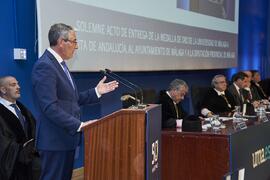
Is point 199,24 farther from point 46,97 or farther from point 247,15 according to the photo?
point 46,97

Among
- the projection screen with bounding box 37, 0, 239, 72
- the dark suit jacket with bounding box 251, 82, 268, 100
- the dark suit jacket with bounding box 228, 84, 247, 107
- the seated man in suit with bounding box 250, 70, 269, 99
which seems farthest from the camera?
the seated man in suit with bounding box 250, 70, 269, 99

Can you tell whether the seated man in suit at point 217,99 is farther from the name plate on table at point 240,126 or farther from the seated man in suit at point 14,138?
the seated man in suit at point 14,138

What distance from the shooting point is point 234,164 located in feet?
9.30

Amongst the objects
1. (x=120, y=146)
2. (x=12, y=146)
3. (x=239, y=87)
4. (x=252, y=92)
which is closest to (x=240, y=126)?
(x=120, y=146)

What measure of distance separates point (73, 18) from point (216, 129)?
1436mm

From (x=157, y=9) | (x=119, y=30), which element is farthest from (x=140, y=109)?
(x=157, y=9)

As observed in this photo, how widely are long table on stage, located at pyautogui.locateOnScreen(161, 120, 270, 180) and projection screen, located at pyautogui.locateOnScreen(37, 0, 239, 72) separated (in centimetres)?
107

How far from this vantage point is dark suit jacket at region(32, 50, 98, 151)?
2.13 m

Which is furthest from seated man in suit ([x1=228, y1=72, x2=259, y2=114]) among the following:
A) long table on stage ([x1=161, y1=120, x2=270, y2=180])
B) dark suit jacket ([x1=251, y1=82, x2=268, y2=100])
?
long table on stage ([x1=161, y1=120, x2=270, y2=180])

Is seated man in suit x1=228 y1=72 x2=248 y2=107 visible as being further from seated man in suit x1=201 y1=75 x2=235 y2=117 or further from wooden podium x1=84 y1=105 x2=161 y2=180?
wooden podium x1=84 y1=105 x2=161 y2=180

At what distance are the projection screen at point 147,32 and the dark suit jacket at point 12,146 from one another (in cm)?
75

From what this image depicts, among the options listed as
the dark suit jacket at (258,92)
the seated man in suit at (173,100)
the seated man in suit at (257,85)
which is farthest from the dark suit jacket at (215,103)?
the seated man in suit at (257,85)

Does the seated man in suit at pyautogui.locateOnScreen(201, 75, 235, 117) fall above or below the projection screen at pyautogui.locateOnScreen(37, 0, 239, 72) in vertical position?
below

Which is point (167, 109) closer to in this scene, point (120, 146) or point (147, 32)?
point (147, 32)
